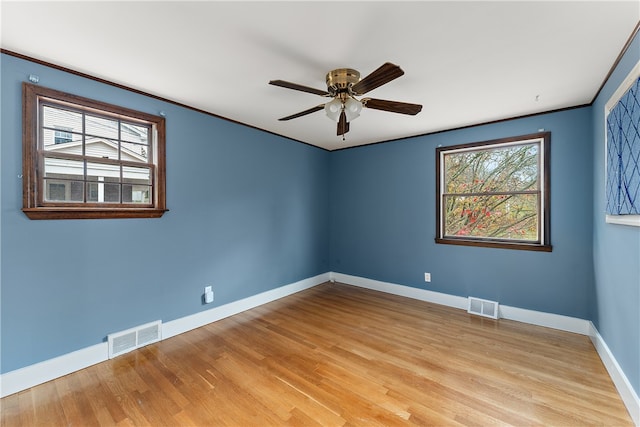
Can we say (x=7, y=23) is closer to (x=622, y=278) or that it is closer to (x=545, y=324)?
(x=622, y=278)

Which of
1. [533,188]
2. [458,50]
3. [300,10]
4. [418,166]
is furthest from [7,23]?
[533,188]

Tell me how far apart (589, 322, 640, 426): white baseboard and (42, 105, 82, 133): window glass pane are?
Result: 4.50 m

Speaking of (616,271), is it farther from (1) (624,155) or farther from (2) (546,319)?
(2) (546,319)

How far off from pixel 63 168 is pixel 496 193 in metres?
4.54

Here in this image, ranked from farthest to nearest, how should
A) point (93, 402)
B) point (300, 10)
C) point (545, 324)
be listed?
point (545, 324) → point (93, 402) → point (300, 10)

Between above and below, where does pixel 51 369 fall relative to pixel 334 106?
below

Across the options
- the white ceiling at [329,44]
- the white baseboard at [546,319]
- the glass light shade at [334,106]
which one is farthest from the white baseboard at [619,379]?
the glass light shade at [334,106]

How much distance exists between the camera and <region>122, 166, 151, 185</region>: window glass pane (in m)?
2.58

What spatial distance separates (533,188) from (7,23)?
4812mm

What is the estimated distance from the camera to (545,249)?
3.08 meters

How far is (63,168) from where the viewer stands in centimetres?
223

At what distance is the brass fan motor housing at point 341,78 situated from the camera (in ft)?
6.86

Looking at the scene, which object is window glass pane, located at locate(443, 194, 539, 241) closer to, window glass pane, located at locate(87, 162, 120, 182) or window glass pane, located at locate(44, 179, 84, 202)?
window glass pane, located at locate(87, 162, 120, 182)

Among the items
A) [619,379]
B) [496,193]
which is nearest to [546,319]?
[619,379]
